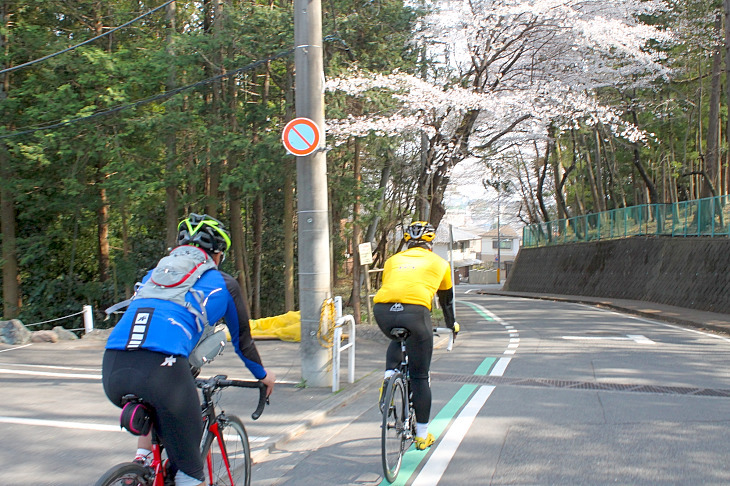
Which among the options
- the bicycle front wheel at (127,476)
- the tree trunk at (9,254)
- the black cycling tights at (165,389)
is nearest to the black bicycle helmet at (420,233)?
the black cycling tights at (165,389)

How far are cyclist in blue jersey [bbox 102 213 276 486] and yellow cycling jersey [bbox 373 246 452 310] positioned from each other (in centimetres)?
198

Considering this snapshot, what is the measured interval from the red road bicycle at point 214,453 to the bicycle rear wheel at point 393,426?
1107 millimetres

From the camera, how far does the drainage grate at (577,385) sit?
8109 mm

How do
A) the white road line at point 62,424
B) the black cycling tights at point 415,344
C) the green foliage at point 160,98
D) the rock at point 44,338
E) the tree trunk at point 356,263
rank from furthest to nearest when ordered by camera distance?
the tree trunk at point 356,263, the green foliage at point 160,98, the rock at point 44,338, the white road line at point 62,424, the black cycling tights at point 415,344

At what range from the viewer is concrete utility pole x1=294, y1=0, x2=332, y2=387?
836 centimetres

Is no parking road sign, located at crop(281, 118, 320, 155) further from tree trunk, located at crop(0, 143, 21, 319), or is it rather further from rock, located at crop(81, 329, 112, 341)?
tree trunk, located at crop(0, 143, 21, 319)

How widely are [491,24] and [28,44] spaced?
13302 millimetres

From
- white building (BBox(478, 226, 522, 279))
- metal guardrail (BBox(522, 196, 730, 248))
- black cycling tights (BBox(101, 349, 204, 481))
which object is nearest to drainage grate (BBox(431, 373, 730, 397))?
black cycling tights (BBox(101, 349, 204, 481))

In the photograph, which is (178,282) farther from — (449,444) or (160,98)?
(160,98)

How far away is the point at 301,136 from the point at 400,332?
402cm

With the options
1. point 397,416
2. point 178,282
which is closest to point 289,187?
point 397,416

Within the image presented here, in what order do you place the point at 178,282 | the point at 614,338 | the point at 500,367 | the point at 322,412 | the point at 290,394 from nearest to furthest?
the point at 178,282 < the point at 322,412 < the point at 290,394 < the point at 500,367 < the point at 614,338

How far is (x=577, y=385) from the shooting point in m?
8.65

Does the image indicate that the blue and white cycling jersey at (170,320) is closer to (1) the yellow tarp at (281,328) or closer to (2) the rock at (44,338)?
(1) the yellow tarp at (281,328)
